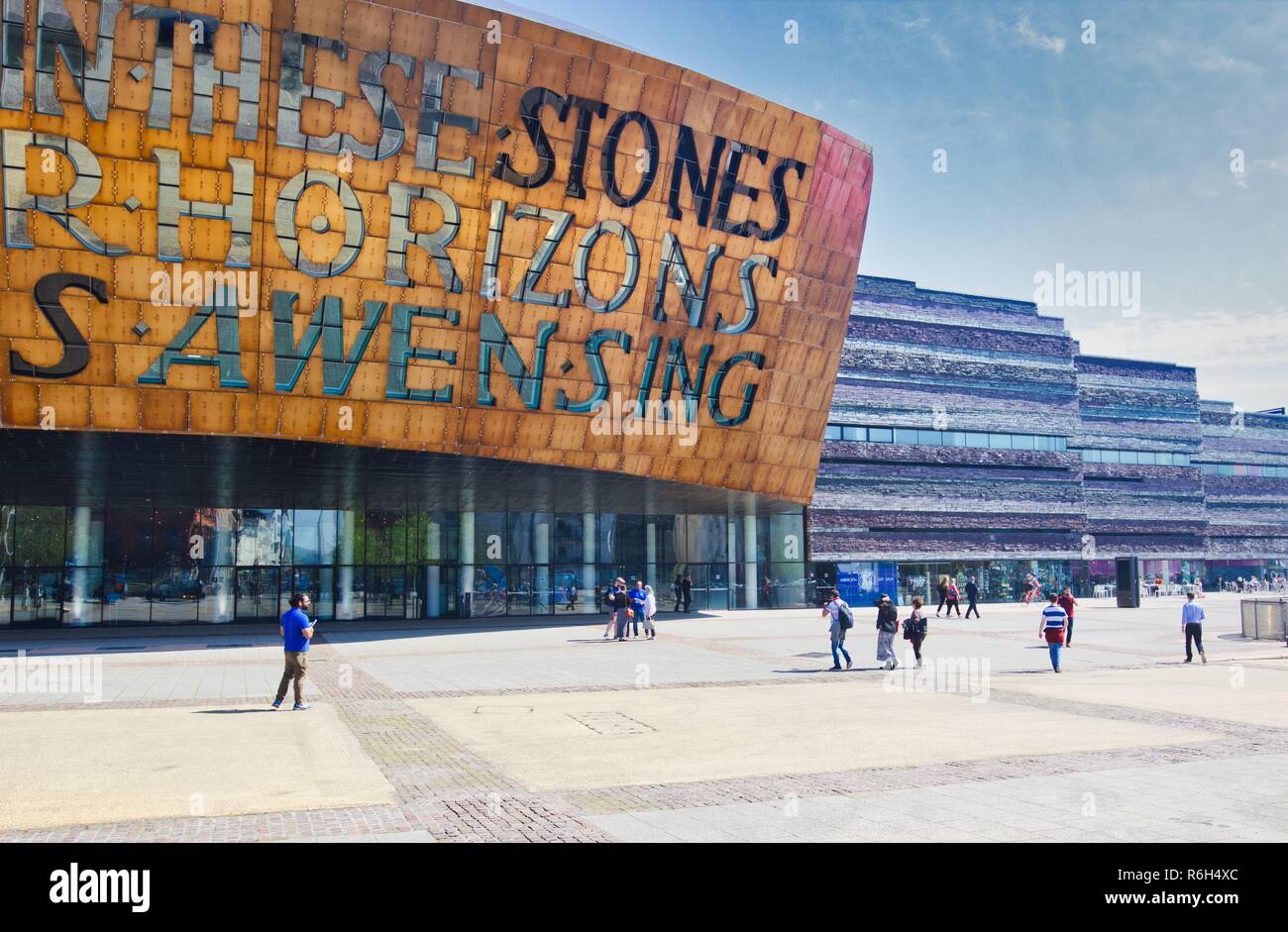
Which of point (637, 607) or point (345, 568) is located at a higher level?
point (345, 568)

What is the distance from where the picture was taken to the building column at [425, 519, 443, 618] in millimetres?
46875

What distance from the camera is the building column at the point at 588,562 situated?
5006 cm

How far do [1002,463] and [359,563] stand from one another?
1689 inches

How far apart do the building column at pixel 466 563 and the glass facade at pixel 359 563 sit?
0.20 feet

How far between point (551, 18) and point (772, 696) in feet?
76.5

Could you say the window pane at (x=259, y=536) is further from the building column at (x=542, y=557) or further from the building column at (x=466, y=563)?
the building column at (x=542, y=557)

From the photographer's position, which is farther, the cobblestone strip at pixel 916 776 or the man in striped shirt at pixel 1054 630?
the man in striped shirt at pixel 1054 630

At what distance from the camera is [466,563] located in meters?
47.8

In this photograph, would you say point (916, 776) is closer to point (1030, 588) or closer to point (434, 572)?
point (434, 572)

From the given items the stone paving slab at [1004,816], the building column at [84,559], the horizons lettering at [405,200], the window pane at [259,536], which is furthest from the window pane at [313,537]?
the stone paving slab at [1004,816]

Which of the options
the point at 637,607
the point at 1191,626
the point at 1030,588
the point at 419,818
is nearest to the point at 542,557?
the point at 637,607

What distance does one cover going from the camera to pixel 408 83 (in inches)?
1131
